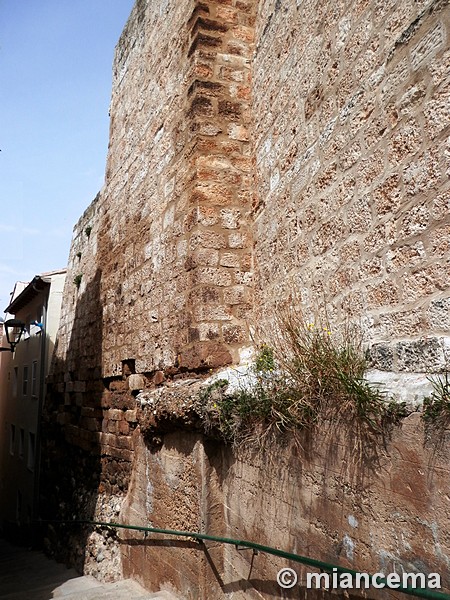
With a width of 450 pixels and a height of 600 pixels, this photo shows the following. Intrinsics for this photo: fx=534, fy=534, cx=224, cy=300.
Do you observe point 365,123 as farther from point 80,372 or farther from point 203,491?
point 80,372

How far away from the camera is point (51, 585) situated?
5395 millimetres

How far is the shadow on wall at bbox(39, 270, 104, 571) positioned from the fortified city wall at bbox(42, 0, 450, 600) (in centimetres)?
8

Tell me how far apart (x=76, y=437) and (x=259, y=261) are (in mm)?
4371

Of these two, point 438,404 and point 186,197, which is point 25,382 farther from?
point 438,404

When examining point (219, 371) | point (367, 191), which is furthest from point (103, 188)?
point (367, 191)

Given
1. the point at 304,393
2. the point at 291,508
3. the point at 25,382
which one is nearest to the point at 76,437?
the point at 291,508

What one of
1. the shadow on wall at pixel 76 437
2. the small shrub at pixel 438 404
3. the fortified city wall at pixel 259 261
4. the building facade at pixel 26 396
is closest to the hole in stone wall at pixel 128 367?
the fortified city wall at pixel 259 261

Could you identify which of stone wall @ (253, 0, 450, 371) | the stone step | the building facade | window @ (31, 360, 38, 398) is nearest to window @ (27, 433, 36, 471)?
the building facade

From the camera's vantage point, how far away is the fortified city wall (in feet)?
6.99

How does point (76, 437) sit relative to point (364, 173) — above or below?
below

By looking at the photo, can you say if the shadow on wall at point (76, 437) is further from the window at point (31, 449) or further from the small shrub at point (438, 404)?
the window at point (31, 449)

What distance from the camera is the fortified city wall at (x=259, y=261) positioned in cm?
213

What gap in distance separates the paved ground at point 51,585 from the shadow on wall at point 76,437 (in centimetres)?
23

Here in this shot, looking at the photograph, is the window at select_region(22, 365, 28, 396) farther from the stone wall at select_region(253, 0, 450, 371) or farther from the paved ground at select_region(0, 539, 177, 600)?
the stone wall at select_region(253, 0, 450, 371)
